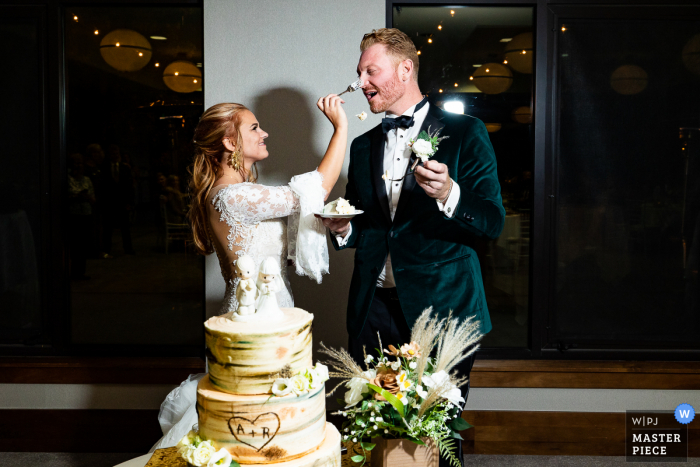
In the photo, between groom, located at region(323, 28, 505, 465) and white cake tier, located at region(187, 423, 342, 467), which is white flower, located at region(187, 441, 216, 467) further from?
groom, located at region(323, 28, 505, 465)

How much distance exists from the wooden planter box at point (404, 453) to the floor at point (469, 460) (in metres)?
1.54

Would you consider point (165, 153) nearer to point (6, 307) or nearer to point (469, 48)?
point (6, 307)

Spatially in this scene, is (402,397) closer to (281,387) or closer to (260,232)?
(281,387)

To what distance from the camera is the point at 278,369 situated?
52.1 inches

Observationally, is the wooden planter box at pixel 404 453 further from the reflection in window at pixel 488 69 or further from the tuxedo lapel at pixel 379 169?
the reflection in window at pixel 488 69

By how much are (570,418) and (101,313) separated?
2.79 m

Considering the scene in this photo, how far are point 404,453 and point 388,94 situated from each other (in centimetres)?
132

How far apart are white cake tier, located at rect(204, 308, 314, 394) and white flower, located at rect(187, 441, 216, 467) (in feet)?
0.47

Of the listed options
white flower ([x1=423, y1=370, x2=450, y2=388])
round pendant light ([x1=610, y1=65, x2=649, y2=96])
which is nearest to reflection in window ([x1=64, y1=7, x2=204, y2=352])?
white flower ([x1=423, y1=370, x2=450, y2=388])

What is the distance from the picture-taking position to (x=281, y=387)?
52.0 inches

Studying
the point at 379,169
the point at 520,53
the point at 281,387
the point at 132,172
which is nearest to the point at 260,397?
the point at 281,387

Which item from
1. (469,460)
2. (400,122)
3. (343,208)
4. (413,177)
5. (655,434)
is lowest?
(469,460)

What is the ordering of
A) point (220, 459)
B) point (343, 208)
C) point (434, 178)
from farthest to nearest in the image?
point (343, 208) < point (434, 178) < point (220, 459)

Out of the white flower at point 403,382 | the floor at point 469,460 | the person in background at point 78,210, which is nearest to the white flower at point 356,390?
the white flower at point 403,382
